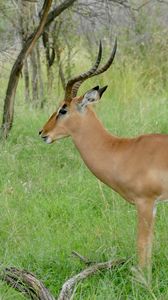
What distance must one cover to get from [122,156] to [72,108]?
1.64ft

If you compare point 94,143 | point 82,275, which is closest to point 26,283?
point 82,275

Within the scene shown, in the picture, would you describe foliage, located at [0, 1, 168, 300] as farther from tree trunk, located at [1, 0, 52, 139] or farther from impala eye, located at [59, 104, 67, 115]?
impala eye, located at [59, 104, 67, 115]

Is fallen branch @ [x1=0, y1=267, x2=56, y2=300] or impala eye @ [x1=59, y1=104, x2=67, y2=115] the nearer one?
fallen branch @ [x1=0, y1=267, x2=56, y2=300]

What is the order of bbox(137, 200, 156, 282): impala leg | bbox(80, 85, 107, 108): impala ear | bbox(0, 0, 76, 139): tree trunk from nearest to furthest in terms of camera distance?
bbox(137, 200, 156, 282): impala leg < bbox(80, 85, 107, 108): impala ear < bbox(0, 0, 76, 139): tree trunk

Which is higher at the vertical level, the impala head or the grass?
the impala head

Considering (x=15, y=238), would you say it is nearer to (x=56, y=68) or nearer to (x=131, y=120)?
(x=131, y=120)

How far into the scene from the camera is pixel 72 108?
460 centimetres

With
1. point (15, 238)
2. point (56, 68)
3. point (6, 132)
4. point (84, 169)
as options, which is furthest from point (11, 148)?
point (56, 68)

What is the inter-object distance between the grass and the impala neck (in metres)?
0.42

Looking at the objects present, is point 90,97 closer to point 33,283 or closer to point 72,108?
point 72,108

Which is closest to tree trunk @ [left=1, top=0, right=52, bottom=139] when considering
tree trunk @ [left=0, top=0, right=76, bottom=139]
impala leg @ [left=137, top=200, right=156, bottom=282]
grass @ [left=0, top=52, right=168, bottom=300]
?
tree trunk @ [left=0, top=0, right=76, bottom=139]

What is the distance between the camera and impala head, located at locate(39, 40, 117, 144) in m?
4.56

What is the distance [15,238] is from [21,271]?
36.8 inches

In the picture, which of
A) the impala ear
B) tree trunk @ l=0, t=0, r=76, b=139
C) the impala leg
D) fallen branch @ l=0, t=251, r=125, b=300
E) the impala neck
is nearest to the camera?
fallen branch @ l=0, t=251, r=125, b=300
